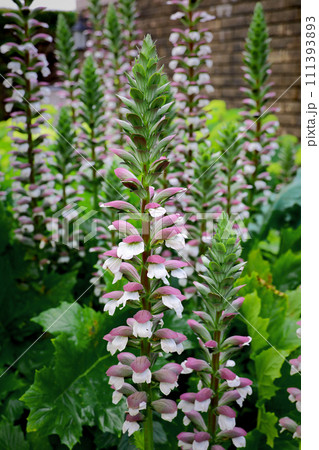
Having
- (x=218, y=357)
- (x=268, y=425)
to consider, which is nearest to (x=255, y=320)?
(x=268, y=425)

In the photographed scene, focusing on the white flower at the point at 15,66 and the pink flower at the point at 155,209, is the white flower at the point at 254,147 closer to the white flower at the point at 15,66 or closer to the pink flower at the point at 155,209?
the white flower at the point at 15,66

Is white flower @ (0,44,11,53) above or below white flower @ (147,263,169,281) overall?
above

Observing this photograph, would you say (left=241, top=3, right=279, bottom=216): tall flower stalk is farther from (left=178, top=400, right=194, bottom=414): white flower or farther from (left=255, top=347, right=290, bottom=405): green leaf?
(left=178, top=400, right=194, bottom=414): white flower

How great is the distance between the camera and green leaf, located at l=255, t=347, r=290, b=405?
1.19 m

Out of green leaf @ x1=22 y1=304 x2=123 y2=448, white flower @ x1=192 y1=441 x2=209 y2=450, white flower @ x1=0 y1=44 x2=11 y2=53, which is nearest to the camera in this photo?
white flower @ x1=192 y1=441 x2=209 y2=450

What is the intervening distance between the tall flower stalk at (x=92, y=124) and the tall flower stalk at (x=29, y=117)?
7.4 inches

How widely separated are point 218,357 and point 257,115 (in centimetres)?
130

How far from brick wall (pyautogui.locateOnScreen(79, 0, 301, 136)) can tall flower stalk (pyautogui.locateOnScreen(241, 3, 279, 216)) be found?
6.75 feet

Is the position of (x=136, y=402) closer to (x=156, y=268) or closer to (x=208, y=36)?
(x=156, y=268)

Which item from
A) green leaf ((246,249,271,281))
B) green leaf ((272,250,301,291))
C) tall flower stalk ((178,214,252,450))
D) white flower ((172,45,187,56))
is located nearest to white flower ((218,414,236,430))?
tall flower stalk ((178,214,252,450))

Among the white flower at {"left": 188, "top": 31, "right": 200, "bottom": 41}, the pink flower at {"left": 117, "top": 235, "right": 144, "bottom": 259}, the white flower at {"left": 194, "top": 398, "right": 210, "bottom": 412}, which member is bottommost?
the white flower at {"left": 194, "top": 398, "right": 210, "bottom": 412}

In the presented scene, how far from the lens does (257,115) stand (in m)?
1.94

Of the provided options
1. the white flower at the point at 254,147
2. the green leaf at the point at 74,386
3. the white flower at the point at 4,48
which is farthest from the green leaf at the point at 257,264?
the white flower at the point at 4,48
